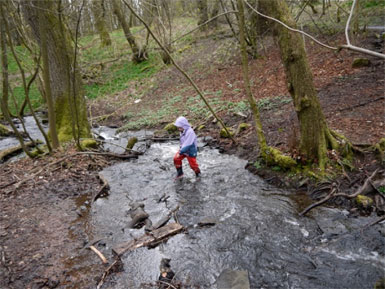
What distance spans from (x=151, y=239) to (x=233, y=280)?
1567mm

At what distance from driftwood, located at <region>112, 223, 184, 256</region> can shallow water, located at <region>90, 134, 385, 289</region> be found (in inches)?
4.8

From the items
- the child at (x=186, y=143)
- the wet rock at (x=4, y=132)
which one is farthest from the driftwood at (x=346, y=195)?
the wet rock at (x=4, y=132)

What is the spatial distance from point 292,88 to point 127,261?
450cm

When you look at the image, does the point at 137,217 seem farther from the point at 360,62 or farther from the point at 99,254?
the point at 360,62

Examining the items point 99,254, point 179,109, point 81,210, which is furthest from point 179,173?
point 179,109

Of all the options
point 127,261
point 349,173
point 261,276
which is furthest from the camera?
point 349,173

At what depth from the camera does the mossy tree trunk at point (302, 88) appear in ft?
18.7

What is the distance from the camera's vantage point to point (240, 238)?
4816mm

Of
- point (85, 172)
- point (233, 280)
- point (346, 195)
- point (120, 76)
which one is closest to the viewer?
point (233, 280)

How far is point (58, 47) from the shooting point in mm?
9984

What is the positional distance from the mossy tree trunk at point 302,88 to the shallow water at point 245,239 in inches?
46.5

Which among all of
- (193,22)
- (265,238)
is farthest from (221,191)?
(193,22)

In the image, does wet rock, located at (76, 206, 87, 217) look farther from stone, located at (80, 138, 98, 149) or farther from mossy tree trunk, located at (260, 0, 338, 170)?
mossy tree trunk, located at (260, 0, 338, 170)

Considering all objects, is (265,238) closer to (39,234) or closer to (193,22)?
(39,234)
